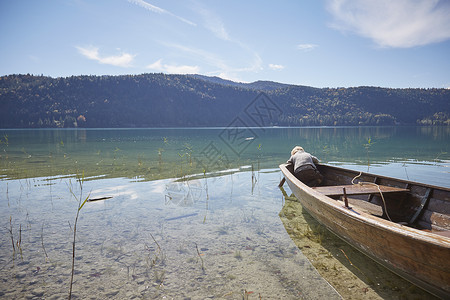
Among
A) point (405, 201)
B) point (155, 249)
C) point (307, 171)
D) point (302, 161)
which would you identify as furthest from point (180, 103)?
point (405, 201)

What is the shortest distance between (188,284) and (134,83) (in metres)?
133

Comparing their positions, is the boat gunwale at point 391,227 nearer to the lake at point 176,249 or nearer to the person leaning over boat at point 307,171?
the lake at point 176,249

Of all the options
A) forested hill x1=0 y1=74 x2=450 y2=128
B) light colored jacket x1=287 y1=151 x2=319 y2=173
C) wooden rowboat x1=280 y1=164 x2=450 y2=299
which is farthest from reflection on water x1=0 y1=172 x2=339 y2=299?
forested hill x1=0 y1=74 x2=450 y2=128

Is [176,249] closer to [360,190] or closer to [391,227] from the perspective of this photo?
[391,227]

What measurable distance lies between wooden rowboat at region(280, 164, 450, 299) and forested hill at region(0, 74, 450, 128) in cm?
8516

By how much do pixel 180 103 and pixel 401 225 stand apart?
121186 millimetres

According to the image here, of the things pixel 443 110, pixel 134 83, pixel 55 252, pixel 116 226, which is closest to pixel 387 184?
pixel 116 226

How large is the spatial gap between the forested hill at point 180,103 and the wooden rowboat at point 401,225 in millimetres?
85157

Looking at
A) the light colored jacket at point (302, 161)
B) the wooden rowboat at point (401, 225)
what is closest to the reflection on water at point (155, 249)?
the wooden rowboat at point (401, 225)

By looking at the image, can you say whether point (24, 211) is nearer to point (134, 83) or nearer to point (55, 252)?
point (55, 252)

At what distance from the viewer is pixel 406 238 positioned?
2.55 metres

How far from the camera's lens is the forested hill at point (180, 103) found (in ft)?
301

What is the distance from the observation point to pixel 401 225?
2.71 metres

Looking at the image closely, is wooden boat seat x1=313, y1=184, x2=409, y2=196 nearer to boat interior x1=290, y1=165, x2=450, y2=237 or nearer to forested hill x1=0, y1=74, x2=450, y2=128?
boat interior x1=290, y1=165, x2=450, y2=237
